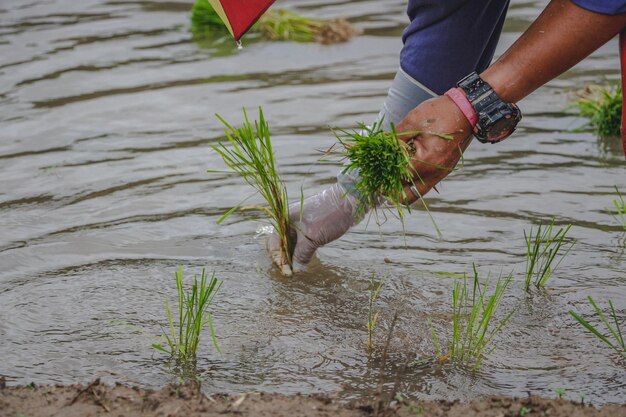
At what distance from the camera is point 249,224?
4.58m

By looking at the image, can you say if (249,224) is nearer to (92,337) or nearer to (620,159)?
(92,337)

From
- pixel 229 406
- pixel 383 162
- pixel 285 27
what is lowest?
pixel 229 406

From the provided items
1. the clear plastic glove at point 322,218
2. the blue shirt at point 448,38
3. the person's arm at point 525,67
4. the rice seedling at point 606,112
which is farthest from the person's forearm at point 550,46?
the rice seedling at point 606,112

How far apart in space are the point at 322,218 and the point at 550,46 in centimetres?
131

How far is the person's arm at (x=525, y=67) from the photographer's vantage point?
2.88 metres

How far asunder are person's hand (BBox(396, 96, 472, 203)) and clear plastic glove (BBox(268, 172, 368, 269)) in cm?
75

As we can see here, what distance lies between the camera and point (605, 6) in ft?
9.27

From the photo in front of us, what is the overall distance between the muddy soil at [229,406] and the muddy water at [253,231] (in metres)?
0.29

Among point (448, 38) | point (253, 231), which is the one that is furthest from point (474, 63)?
point (253, 231)

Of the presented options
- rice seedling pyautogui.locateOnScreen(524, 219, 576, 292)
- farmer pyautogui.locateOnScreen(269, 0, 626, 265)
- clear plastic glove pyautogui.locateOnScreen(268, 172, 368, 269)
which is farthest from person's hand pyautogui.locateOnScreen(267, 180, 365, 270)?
rice seedling pyautogui.locateOnScreen(524, 219, 576, 292)

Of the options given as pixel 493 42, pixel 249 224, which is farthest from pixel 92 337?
pixel 493 42

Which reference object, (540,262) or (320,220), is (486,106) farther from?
(540,262)

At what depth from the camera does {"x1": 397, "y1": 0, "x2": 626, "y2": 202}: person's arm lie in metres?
2.88

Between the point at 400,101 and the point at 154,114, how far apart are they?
277 cm
